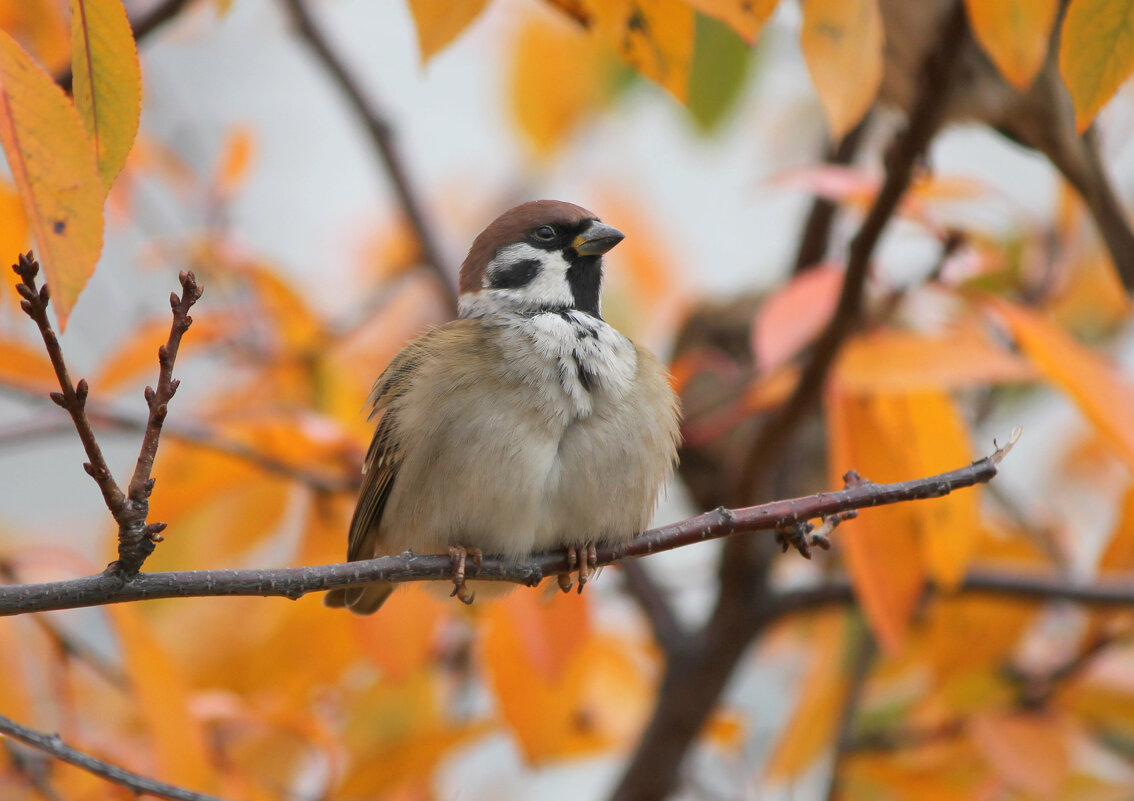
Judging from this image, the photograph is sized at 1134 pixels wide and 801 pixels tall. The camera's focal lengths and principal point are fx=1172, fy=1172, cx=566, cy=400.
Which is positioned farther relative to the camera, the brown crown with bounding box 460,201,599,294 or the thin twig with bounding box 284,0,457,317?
the thin twig with bounding box 284,0,457,317

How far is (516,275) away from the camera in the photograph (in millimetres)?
3303

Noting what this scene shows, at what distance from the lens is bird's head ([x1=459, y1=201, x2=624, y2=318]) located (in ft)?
10.5

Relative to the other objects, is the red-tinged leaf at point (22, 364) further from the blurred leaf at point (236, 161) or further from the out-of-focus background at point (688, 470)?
the blurred leaf at point (236, 161)

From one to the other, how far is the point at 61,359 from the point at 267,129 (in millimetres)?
7340

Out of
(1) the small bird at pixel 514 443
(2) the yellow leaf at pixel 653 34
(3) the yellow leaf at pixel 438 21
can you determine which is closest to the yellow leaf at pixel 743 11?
(2) the yellow leaf at pixel 653 34

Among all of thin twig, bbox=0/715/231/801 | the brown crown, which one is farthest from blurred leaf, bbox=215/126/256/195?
thin twig, bbox=0/715/231/801

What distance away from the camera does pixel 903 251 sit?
861cm

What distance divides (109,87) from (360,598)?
1668mm

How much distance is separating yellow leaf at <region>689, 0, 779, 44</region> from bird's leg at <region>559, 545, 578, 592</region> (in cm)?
129

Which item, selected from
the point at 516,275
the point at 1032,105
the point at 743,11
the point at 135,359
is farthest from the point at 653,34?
the point at 135,359

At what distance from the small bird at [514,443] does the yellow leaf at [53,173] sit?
3.88ft

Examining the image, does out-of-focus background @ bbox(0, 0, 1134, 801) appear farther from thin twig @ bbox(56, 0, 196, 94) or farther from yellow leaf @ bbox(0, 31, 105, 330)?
yellow leaf @ bbox(0, 31, 105, 330)

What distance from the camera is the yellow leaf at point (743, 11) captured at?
1559mm

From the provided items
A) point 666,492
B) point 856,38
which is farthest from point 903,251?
point 856,38
